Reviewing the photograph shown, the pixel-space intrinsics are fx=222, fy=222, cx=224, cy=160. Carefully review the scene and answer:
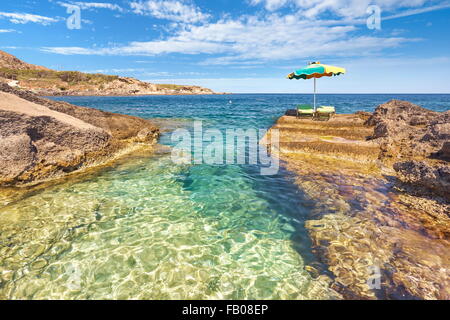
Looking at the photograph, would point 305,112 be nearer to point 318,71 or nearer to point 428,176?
point 318,71

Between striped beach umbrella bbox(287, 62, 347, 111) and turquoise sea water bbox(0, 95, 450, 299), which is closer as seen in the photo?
turquoise sea water bbox(0, 95, 450, 299)

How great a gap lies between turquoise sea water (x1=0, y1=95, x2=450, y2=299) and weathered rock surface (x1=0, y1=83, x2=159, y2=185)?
97 cm

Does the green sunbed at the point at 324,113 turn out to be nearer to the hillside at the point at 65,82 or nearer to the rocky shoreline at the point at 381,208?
the rocky shoreline at the point at 381,208

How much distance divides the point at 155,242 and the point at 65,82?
519 ft

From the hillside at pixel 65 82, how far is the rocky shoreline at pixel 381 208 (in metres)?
128

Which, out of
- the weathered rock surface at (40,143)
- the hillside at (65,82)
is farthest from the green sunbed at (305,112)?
the hillside at (65,82)

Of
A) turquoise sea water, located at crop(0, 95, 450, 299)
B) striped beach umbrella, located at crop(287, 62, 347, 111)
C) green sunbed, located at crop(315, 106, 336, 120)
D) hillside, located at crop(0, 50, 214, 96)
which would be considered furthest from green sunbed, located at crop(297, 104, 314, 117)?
hillside, located at crop(0, 50, 214, 96)

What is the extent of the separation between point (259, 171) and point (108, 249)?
6.44 meters

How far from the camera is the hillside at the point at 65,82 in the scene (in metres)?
110

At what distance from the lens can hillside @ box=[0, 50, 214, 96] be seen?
4313 inches

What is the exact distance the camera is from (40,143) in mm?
7801

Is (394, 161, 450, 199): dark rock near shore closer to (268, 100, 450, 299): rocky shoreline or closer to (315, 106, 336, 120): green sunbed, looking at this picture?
(268, 100, 450, 299): rocky shoreline
